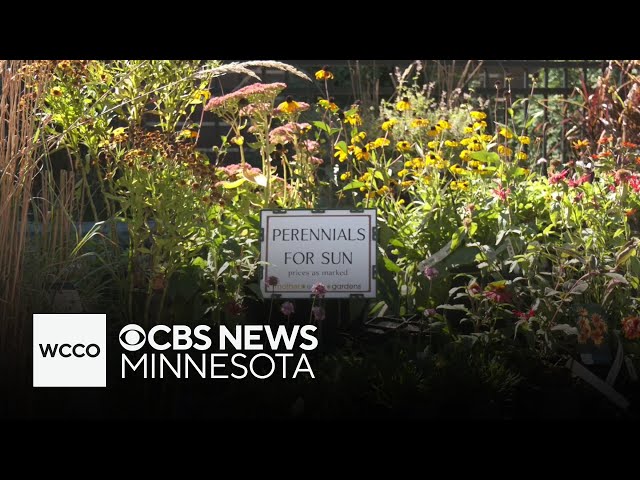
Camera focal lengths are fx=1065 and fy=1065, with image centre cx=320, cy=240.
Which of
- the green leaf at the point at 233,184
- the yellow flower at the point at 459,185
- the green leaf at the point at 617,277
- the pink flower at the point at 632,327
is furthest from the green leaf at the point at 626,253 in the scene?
the green leaf at the point at 233,184

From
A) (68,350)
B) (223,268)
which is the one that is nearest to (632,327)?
(223,268)

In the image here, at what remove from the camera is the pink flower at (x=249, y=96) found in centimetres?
376

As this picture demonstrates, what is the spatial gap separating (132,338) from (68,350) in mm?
200

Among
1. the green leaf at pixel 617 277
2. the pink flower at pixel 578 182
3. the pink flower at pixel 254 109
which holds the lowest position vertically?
the green leaf at pixel 617 277

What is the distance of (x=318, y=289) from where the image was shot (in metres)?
3.37

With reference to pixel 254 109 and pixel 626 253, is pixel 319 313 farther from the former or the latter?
pixel 626 253

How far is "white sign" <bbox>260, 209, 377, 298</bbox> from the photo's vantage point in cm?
336

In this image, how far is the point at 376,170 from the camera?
3.96m

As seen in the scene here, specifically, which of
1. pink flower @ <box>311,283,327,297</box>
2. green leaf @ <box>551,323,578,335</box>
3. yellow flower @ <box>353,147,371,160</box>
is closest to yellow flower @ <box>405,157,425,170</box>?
yellow flower @ <box>353,147,371,160</box>

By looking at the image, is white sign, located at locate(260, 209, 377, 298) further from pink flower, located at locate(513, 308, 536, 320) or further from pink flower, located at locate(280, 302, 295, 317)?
pink flower, located at locate(513, 308, 536, 320)

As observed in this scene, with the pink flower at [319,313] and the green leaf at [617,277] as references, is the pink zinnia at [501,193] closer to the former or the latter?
the green leaf at [617,277]

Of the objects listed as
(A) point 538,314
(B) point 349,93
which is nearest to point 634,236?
(A) point 538,314
